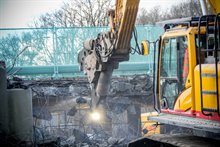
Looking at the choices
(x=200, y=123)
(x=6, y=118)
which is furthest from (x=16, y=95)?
(x=200, y=123)

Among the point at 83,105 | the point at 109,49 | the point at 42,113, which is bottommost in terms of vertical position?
the point at 42,113

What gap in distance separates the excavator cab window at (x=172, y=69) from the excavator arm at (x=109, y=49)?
1.30 meters

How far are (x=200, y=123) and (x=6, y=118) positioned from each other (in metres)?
4.72

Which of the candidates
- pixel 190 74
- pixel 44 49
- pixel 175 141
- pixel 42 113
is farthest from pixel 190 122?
pixel 44 49

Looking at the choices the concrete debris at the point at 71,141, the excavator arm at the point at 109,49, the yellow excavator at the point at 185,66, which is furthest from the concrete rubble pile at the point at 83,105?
the yellow excavator at the point at 185,66

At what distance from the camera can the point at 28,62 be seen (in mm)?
14719

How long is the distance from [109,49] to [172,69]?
7.28 feet

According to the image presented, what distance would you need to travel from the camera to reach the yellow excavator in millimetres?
5570

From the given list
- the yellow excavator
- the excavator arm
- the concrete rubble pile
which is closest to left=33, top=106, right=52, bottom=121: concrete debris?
the concrete rubble pile

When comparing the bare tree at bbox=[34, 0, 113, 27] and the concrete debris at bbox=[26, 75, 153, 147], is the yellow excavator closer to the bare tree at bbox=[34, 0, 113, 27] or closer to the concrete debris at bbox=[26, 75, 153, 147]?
the concrete debris at bbox=[26, 75, 153, 147]

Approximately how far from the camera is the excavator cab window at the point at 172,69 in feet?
20.6

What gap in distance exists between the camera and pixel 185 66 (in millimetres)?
6207

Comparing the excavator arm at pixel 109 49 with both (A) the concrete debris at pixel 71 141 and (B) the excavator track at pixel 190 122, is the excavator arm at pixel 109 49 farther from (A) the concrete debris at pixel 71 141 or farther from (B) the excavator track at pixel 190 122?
(B) the excavator track at pixel 190 122

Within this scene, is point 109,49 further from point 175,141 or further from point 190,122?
point 190,122
